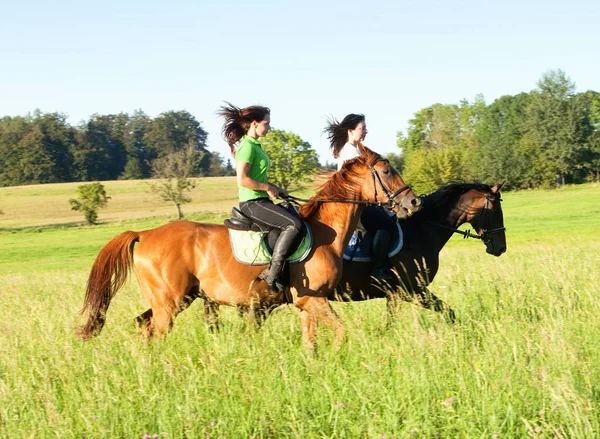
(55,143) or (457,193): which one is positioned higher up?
(55,143)

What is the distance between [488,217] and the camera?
9344 mm

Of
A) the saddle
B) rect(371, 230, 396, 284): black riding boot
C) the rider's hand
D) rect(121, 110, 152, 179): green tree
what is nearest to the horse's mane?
the saddle

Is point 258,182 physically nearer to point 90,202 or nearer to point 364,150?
point 364,150

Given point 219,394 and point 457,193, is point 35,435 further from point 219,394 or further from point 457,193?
point 457,193

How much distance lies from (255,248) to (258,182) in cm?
67

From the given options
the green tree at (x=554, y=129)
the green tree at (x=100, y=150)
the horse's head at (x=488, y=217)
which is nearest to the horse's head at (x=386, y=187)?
the horse's head at (x=488, y=217)

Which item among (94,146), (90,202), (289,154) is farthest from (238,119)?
(94,146)

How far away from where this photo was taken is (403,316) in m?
7.09

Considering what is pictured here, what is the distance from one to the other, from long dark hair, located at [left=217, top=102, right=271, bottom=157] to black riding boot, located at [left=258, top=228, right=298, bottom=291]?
107 cm

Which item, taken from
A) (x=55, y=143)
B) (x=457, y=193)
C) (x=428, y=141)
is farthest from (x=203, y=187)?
(x=457, y=193)

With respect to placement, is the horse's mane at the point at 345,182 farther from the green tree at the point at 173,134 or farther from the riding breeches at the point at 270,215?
the green tree at the point at 173,134

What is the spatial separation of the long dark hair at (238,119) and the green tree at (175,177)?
194 feet

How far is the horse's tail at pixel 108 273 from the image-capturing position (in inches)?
285

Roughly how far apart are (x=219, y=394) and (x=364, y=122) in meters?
4.21
